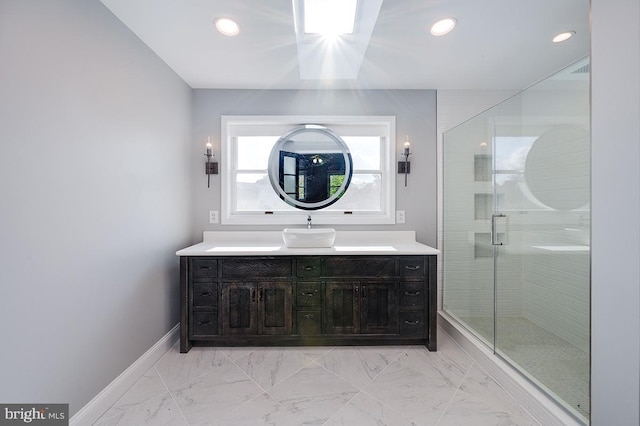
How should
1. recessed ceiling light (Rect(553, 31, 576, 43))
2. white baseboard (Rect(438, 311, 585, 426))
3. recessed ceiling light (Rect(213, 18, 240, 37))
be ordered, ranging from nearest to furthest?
1. white baseboard (Rect(438, 311, 585, 426))
2. recessed ceiling light (Rect(213, 18, 240, 37))
3. recessed ceiling light (Rect(553, 31, 576, 43))

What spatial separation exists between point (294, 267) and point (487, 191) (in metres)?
1.65

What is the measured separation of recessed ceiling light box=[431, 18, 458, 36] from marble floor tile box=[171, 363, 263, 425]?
8.38 ft

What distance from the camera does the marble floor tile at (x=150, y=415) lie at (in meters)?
1.41

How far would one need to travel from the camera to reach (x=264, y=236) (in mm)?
2590

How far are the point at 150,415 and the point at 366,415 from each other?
3.93 ft

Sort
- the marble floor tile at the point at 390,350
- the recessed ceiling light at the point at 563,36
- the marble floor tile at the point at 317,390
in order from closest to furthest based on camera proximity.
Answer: the marble floor tile at the point at 317,390 → the recessed ceiling light at the point at 563,36 → the marble floor tile at the point at 390,350

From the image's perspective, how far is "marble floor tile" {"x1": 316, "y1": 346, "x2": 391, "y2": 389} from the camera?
1781 mm

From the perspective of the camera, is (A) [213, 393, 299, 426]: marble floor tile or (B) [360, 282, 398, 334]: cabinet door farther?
(B) [360, 282, 398, 334]: cabinet door

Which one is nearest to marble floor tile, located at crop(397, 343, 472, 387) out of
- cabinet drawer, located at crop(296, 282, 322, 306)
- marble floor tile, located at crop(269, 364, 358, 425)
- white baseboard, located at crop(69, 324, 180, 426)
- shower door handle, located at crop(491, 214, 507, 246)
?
marble floor tile, located at crop(269, 364, 358, 425)

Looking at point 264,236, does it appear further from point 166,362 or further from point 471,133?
point 471,133

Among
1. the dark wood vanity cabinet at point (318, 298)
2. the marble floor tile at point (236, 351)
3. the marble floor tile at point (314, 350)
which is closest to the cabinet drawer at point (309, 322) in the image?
the dark wood vanity cabinet at point (318, 298)

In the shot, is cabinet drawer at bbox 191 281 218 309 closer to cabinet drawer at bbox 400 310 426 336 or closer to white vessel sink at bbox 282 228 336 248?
white vessel sink at bbox 282 228 336 248

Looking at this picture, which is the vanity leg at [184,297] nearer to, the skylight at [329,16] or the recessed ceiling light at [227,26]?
the recessed ceiling light at [227,26]

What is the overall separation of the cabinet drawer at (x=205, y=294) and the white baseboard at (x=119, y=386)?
41 centimetres
